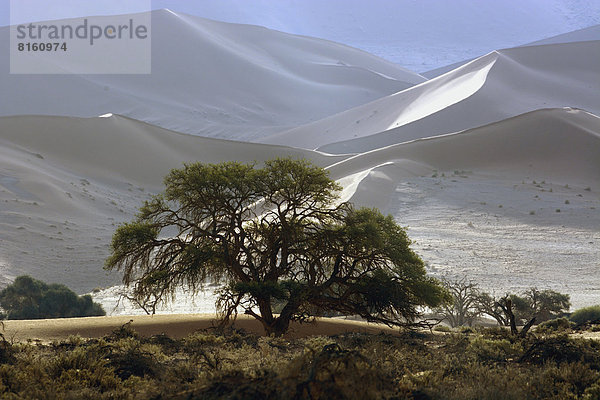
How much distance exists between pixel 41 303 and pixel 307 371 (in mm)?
17169

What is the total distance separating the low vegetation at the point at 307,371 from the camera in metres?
5.13

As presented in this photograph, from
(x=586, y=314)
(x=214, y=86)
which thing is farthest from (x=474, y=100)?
(x=586, y=314)

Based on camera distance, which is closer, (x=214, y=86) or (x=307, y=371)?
(x=307, y=371)

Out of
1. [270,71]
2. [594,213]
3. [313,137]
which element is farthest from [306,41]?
[594,213]

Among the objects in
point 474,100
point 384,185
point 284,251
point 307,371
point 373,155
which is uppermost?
point 474,100

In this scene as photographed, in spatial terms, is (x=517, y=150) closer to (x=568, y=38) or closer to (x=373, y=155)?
(x=373, y=155)

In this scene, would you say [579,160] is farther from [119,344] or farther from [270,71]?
[270,71]

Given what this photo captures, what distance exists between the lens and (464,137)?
54.0 meters

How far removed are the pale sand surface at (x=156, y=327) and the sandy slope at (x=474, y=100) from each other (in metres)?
57.1

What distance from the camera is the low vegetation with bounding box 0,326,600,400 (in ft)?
16.8

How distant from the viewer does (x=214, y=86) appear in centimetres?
11750

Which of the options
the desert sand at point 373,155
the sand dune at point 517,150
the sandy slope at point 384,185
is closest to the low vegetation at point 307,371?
the desert sand at point 373,155

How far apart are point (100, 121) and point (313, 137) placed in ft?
110

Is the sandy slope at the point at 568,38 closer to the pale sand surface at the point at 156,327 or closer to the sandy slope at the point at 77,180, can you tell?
the sandy slope at the point at 77,180
